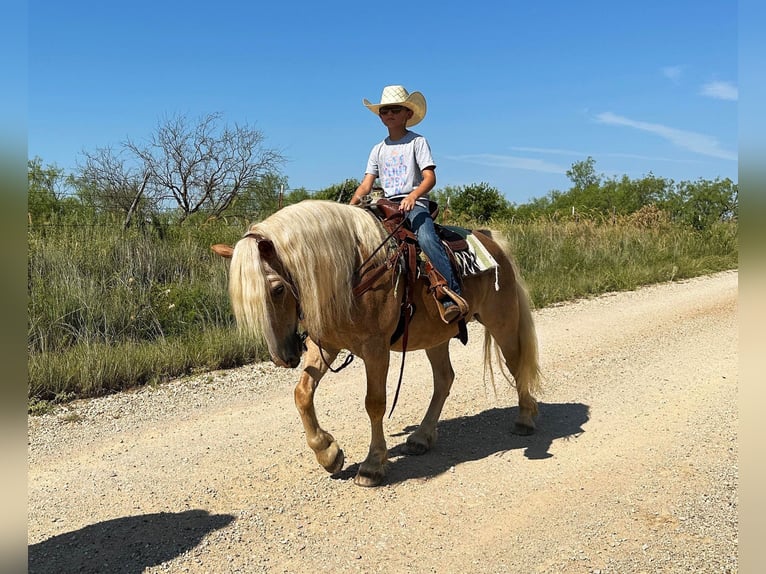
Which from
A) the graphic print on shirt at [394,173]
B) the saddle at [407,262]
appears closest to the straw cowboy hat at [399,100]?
the graphic print on shirt at [394,173]

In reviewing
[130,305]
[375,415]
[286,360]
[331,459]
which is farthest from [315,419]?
[130,305]

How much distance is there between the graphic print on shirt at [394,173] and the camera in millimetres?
4812

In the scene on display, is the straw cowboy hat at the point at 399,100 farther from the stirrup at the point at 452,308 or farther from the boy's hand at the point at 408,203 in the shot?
the stirrup at the point at 452,308

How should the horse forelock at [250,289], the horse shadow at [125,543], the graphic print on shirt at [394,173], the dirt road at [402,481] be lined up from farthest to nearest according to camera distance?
the graphic print on shirt at [394,173] < the horse forelock at [250,289] < the dirt road at [402,481] < the horse shadow at [125,543]

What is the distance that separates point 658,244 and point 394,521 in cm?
1622

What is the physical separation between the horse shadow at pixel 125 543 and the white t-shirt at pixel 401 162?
2740mm

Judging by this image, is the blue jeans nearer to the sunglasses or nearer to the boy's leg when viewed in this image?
the boy's leg

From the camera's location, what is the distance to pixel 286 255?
3.84 m

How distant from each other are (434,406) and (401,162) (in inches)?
83.6

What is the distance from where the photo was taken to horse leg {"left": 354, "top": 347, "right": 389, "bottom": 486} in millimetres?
4414

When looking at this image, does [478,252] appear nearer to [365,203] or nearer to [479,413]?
[365,203]

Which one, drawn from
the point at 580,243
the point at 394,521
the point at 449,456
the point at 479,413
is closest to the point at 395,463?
the point at 449,456

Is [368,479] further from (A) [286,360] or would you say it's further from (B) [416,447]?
(A) [286,360]

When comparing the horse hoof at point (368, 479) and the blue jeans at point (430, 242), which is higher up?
the blue jeans at point (430, 242)
